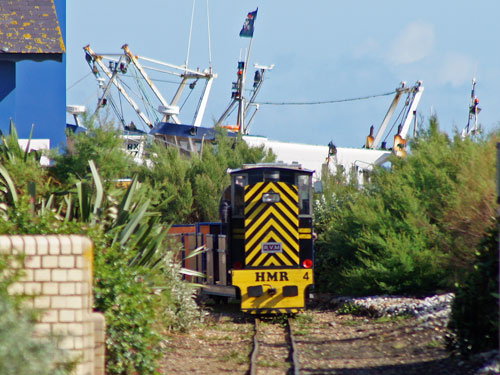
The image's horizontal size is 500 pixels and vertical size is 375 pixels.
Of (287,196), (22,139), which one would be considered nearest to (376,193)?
(287,196)

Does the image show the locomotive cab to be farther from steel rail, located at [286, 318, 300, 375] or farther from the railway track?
steel rail, located at [286, 318, 300, 375]

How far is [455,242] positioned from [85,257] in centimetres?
725

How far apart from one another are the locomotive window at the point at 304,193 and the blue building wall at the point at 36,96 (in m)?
8.16

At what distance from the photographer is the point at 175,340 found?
13805mm

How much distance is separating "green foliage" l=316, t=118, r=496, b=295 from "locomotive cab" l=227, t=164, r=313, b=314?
1.91m

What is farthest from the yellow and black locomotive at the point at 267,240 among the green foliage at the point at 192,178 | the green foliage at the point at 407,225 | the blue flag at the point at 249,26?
the blue flag at the point at 249,26

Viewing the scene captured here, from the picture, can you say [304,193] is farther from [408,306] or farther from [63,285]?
[63,285]

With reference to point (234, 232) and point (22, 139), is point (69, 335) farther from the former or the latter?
point (22, 139)

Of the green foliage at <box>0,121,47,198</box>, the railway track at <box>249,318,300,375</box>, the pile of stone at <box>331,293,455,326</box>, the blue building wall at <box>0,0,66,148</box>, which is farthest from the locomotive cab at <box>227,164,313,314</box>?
the blue building wall at <box>0,0,66,148</box>

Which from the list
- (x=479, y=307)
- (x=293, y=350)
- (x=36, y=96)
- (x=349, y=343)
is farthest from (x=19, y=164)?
(x=36, y=96)

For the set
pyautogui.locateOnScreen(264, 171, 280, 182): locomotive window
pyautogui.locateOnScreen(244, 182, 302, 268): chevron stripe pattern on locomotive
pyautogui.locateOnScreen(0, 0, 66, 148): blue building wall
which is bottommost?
pyautogui.locateOnScreen(244, 182, 302, 268): chevron stripe pattern on locomotive

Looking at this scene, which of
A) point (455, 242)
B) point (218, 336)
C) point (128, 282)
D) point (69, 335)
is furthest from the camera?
point (218, 336)

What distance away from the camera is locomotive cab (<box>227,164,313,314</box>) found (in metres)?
16.1

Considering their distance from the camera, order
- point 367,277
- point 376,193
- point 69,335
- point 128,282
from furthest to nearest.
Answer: point 376,193 < point 367,277 < point 128,282 < point 69,335
